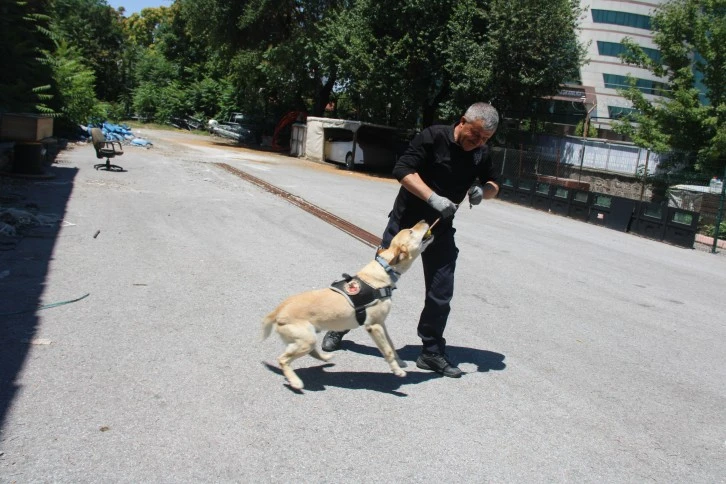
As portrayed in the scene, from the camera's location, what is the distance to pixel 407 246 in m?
4.03

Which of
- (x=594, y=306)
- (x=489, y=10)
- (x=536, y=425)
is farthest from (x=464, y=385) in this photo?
(x=489, y=10)

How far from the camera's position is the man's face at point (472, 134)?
407 centimetres

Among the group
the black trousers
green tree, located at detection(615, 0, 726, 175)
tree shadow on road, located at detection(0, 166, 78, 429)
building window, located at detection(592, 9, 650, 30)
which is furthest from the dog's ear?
building window, located at detection(592, 9, 650, 30)

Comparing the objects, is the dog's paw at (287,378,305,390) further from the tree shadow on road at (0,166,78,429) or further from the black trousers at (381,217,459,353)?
the tree shadow on road at (0,166,78,429)

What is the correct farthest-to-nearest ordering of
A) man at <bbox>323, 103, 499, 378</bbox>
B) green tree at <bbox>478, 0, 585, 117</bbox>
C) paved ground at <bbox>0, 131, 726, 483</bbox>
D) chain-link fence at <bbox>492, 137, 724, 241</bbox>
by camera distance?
green tree at <bbox>478, 0, 585, 117</bbox> → chain-link fence at <bbox>492, 137, 724, 241</bbox> → man at <bbox>323, 103, 499, 378</bbox> → paved ground at <bbox>0, 131, 726, 483</bbox>

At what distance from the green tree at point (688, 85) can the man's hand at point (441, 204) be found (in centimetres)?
1672

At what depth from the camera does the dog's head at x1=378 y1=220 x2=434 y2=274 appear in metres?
4.03

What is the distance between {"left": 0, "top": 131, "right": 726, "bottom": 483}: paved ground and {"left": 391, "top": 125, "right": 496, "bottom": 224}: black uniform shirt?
1203 mm

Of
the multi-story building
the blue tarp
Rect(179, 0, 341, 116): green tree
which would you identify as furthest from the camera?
the multi-story building

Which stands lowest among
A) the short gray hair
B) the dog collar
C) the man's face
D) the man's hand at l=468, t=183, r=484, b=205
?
the dog collar

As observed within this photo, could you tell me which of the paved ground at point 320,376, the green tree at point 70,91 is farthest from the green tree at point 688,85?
the green tree at point 70,91

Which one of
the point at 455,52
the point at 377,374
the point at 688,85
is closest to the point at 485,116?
the point at 377,374

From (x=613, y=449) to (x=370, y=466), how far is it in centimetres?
152

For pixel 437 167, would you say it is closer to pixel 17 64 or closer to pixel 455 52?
pixel 17 64
